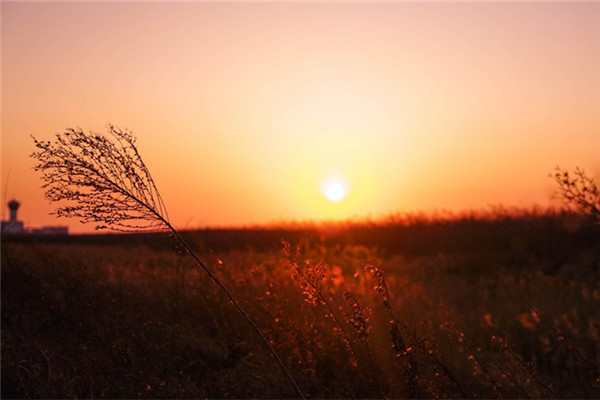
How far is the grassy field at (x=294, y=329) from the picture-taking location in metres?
2.65

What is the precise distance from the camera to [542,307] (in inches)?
243

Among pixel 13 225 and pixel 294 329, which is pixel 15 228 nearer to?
pixel 13 225

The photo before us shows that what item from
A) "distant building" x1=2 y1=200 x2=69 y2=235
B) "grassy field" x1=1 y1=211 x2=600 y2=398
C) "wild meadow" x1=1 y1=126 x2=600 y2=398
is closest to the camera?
"wild meadow" x1=1 y1=126 x2=600 y2=398

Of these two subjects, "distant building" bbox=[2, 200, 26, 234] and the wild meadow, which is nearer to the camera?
the wild meadow

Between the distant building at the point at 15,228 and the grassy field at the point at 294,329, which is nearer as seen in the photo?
the grassy field at the point at 294,329

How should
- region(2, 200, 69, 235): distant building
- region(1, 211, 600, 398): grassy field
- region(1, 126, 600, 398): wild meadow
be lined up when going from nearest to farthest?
region(1, 126, 600, 398): wild meadow, region(1, 211, 600, 398): grassy field, region(2, 200, 69, 235): distant building

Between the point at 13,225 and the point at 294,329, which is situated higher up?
the point at 13,225

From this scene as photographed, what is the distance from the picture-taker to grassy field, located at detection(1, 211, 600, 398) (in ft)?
8.71

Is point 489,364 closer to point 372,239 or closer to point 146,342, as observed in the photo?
point 146,342

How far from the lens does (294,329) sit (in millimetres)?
3008

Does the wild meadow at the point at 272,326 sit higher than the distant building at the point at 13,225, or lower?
lower

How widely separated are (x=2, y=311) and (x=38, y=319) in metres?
0.51

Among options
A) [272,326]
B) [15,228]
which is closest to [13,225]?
[15,228]

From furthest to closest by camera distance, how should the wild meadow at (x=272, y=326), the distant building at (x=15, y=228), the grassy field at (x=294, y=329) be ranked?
the distant building at (x=15, y=228) < the grassy field at (x=294, y=329) < the wild meadow at (x=272, y=326)
